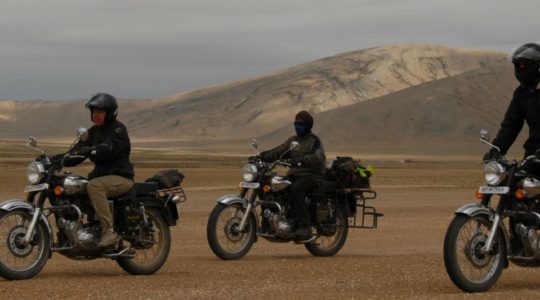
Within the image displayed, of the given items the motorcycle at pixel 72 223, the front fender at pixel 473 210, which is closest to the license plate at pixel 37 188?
the motorcycle at pixel 72 223

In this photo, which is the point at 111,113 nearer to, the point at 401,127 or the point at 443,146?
the point at 443,146

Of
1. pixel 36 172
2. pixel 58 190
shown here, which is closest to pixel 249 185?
pixel 58 190

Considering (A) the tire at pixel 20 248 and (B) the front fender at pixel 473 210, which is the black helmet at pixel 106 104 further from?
(B) the front fender at pixel 473 210

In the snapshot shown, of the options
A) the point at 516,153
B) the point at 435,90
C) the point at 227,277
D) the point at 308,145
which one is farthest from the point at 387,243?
the point at 435,90

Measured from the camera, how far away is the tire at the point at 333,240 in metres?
14.8

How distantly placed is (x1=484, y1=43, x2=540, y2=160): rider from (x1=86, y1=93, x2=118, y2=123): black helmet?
392cm

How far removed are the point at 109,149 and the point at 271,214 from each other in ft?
11.0

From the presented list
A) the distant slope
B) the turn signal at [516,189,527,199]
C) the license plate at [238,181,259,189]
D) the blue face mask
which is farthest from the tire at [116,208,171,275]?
the distant slope

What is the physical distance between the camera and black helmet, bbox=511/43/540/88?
10055 mm

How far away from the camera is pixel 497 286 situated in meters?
10.5

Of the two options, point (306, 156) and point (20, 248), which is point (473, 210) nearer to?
point (20, 248)

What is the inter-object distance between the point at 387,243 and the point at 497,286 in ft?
21.5

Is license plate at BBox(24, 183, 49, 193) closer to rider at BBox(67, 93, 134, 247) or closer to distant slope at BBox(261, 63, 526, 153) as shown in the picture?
rider at BBox(67, 93, 134, 247)

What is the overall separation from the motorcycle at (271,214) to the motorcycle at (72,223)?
4.29ft
